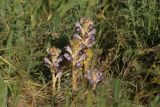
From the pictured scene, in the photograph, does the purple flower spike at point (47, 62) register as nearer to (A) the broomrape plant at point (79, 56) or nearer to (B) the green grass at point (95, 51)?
(A) the broomrape plant at point (79, 56)

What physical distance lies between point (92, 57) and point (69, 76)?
0.34 meters

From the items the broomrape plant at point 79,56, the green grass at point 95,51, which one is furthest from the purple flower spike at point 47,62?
the green grass at point 95,51

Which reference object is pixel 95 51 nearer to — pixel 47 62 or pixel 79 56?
pixel 79 56

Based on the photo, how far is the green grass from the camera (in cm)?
326

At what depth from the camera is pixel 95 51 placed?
3711 mm

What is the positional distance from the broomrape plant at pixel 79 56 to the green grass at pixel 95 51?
0.30 ft

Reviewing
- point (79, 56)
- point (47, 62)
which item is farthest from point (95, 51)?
point (47, 62)

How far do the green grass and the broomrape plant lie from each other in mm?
92

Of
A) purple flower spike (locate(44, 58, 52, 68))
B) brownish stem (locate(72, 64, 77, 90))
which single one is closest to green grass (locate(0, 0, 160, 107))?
brownish stem (locate(72, 64, 77, 90))

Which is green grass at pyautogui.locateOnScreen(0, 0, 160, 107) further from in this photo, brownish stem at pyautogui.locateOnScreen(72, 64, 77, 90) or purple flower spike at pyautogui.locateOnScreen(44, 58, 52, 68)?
purple flower spike at pyautogui.locateOnScreen(44, 58, 52, 68)

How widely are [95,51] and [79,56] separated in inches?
16.5

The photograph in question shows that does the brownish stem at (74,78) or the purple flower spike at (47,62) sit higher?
the purple flower spike at (47,62)

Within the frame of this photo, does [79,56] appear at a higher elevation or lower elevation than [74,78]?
higher

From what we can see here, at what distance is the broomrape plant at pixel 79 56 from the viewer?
10.7 feet
